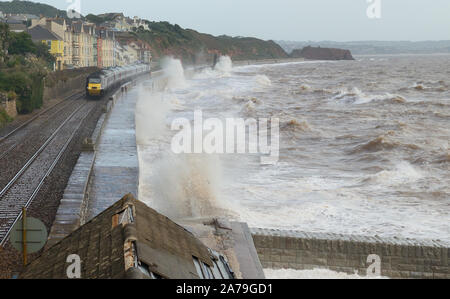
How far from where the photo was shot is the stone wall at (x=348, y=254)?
12.1m

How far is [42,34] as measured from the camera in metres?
76.2

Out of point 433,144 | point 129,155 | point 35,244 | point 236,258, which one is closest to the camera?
point 35,244

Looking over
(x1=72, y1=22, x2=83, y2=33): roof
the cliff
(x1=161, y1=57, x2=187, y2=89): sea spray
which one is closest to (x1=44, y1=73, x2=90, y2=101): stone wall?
(x1=161, y1=57, x2=187, y2=89): sea spray

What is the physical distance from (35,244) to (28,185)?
10246mm

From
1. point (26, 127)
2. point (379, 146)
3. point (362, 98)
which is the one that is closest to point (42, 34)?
point (362, 98)

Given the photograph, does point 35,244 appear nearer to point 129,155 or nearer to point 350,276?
point 350,276

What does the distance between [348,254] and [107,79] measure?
1582 inches

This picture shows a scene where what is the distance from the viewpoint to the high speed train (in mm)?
45906

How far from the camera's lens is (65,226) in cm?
1150

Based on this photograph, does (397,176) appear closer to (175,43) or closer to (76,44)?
(76,44)

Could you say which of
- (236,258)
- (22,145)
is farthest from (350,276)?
(22,145)

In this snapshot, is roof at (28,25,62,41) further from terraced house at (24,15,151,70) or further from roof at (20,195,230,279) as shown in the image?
roof at (20,195,230,279)

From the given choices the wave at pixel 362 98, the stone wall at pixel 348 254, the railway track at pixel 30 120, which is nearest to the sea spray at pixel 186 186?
the stone wall at pixel 348 254

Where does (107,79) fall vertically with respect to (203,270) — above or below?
above
